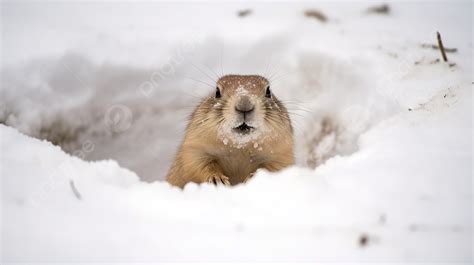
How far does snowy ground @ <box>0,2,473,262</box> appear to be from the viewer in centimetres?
197

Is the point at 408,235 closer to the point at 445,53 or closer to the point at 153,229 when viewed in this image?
the point at 153,229

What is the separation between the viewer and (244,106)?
3277 millimetres

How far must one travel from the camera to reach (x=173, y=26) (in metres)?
5.33

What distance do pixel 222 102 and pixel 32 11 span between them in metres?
2.78

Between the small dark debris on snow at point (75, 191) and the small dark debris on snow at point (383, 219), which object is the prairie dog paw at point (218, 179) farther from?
the small dark debris on snow at point (383, 219)

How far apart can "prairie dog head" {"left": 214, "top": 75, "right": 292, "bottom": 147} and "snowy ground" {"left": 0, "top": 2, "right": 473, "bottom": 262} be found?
0.46 m

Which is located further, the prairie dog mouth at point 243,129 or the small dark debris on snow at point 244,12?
the small dark debris on snow at point 244,12

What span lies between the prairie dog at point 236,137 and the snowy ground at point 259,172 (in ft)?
1.59

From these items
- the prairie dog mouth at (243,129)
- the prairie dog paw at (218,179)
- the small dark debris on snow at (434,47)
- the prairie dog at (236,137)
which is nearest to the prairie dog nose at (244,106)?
the prairie dog at (236,137)

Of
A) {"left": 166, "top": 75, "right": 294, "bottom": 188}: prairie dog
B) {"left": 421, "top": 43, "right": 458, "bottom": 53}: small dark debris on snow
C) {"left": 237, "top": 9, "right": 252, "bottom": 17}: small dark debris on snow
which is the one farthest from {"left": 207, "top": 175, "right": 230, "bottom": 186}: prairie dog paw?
{"left": 237, "top": 9, "right": 252, "bottom": 17}: small dark debris on snow

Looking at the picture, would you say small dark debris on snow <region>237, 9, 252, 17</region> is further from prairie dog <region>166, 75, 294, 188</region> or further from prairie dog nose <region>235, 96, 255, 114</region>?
prairie dog nose <region>235, 96, 255, 114</region>

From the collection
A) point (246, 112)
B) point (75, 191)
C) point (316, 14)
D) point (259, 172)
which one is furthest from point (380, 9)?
point (75, 191)

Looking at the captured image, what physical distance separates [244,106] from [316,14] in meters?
2.67

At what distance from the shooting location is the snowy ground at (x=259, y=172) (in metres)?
1.97
